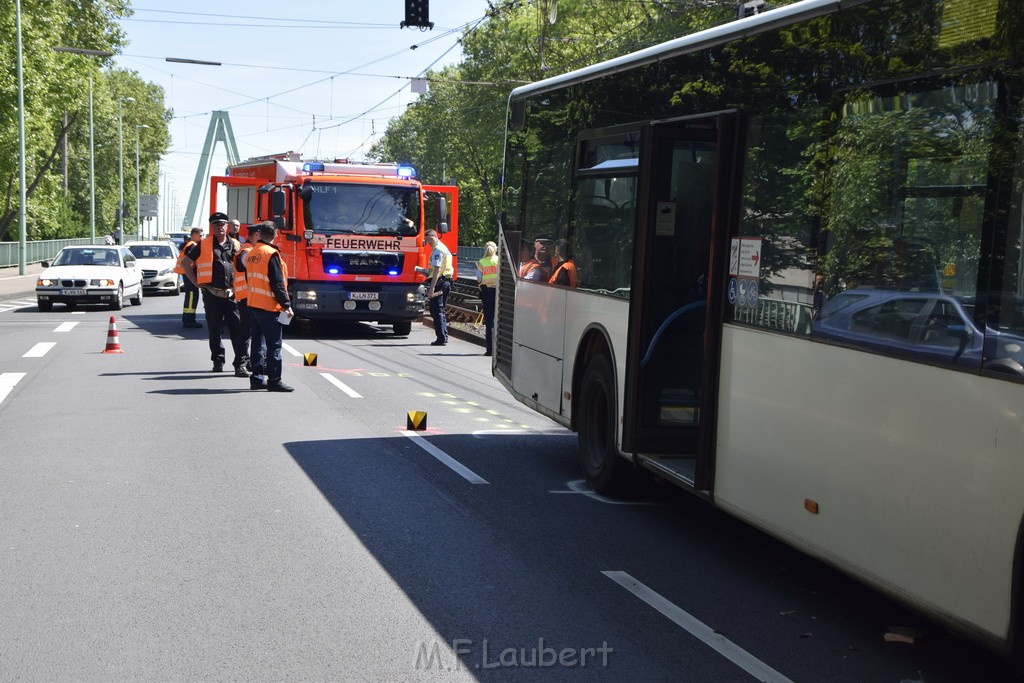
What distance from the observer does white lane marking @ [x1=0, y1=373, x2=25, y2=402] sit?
13758mm

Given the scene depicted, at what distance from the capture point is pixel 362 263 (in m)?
22.5

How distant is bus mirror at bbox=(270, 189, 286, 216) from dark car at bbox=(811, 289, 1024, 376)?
17118mm

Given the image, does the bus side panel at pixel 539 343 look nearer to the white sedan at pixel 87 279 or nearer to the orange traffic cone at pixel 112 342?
the orange traffic cone at pixel 112 342

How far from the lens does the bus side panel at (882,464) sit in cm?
425

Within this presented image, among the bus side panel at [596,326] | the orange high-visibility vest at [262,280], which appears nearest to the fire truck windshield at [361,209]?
the orange high-visibility vest at [262,280]

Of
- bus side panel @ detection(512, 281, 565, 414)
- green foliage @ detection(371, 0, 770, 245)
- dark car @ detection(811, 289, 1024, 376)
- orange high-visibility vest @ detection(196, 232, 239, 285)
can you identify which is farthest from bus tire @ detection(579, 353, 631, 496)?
green foliage @ detection(371, 0, 770, 245)

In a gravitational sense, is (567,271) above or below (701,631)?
above

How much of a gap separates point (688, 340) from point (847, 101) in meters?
2.62

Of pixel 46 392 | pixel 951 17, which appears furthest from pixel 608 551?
pixel 46 392

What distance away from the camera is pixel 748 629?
5.53 meters

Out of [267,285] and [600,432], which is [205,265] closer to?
[267,285]

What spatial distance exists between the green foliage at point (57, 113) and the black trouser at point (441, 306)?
82.5 ft

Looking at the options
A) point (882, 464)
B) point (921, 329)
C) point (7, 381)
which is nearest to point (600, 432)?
point (882, 464)

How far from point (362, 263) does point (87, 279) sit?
8.98 m
